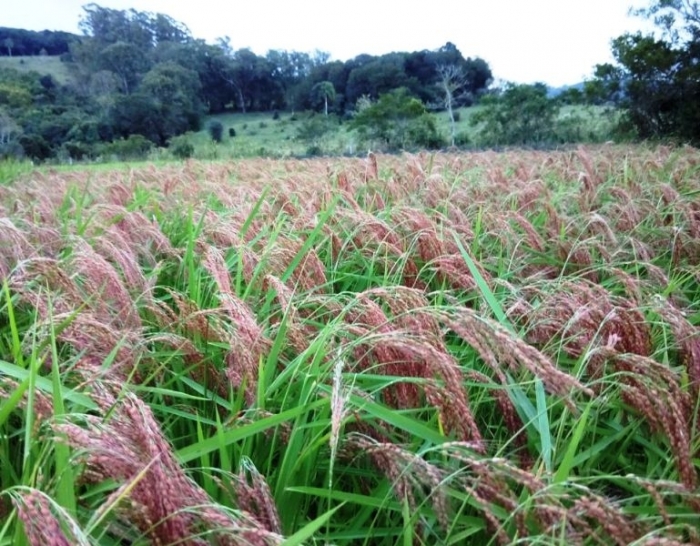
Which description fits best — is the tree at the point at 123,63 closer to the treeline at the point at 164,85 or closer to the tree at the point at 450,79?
the treeline at the point at 164,85

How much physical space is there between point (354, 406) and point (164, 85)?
1783 inches

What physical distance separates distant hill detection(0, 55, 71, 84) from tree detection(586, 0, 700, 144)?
180 feet

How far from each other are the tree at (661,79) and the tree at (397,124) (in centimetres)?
867

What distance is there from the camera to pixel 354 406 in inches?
38.1

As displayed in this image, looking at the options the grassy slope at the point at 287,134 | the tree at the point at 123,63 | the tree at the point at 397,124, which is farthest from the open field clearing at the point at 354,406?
the tree at the point at 123,63

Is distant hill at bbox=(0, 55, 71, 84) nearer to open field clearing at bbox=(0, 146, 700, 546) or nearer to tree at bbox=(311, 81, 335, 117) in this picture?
tree at bbox=(311, 81, 335, 117)

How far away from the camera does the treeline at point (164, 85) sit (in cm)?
3166

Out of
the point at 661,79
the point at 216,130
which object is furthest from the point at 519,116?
the point at 216,130

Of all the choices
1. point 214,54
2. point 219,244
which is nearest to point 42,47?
point 214,54

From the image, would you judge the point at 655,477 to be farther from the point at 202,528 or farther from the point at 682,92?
the point at 682,92

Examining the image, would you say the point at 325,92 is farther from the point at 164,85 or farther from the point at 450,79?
the point at 450,79

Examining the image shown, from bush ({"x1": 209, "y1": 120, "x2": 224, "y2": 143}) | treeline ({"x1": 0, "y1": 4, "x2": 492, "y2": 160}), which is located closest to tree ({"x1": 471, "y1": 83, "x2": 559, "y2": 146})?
treeline ({"x1": 0, "y1": 4, "x2": 492, "y2": 160})

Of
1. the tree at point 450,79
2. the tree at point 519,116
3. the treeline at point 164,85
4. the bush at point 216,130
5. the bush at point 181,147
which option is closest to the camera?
the tree at point 519,116

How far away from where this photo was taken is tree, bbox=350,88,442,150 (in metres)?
23.6
